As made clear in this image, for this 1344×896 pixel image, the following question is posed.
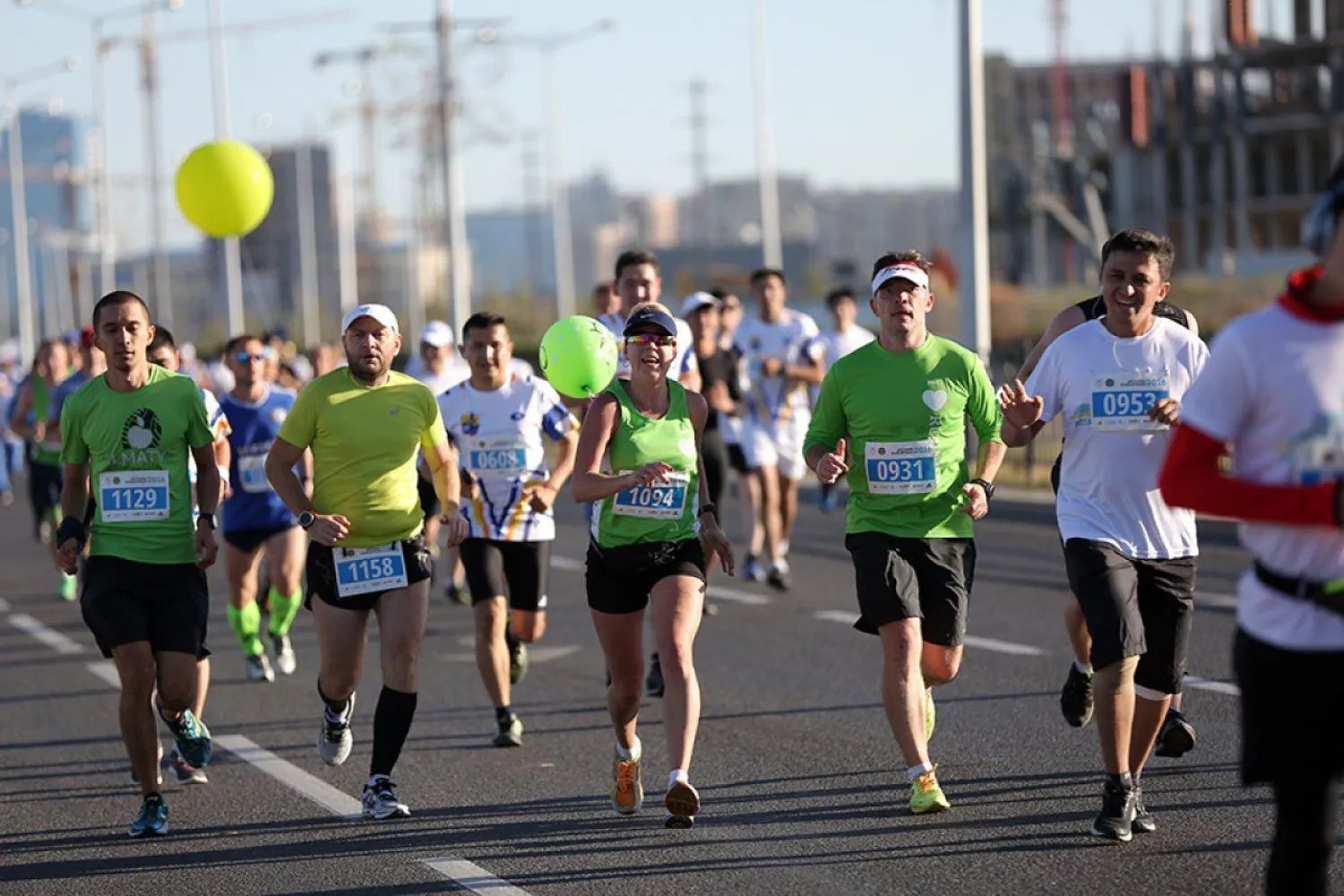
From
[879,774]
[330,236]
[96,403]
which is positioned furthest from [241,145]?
[330,236]

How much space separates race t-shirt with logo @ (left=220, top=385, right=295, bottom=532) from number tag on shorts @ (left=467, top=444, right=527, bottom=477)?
2.43m

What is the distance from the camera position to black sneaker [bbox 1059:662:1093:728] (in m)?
8.82

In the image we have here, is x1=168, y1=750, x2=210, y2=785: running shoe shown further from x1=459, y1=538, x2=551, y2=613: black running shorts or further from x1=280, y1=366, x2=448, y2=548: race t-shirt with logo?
x1=280, y1=366, x2=448, y2=548: race t-shirt with logo

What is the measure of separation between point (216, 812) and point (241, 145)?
826 cm

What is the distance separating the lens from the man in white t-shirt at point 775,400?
15609mm

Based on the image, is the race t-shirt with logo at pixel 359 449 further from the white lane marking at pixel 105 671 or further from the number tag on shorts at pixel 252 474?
the white lane marking at pixel 105 671

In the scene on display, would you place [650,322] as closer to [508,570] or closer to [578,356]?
[578,356]

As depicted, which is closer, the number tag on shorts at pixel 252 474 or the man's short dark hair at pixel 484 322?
the man's short dark hair at pixel 484 322

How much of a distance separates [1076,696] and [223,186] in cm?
870

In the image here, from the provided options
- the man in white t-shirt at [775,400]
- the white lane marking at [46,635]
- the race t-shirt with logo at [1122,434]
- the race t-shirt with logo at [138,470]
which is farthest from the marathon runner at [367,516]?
the man in white t-shirt at [775,400]

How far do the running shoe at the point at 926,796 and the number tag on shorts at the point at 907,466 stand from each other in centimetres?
104

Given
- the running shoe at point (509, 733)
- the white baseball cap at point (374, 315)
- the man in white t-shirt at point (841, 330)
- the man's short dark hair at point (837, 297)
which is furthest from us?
the man's short dark hair at point (837, 297)

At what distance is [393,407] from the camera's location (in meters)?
8.42

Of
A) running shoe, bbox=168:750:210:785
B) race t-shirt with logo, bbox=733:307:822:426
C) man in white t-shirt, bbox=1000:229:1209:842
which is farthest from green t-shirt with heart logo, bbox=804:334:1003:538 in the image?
race t-shirt with logo, bbox=733:307:822:426
